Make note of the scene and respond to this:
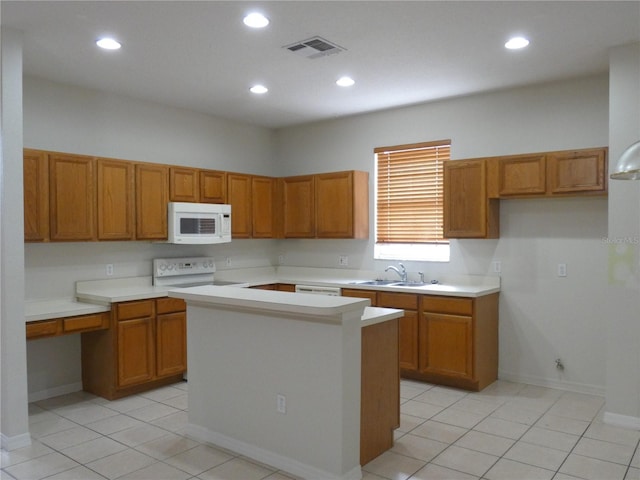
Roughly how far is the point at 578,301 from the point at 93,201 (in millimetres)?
4375

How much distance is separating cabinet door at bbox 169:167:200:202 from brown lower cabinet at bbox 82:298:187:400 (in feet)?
3.58

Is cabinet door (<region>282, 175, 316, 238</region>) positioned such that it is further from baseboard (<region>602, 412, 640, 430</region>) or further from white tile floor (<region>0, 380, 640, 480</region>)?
baseboard (<region>602, 412, 640, 430</region>)

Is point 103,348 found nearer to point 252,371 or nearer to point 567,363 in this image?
point 252,371

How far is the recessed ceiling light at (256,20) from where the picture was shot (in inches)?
122

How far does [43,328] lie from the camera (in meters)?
3.82

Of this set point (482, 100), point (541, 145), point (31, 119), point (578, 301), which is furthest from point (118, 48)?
point (578, 301)

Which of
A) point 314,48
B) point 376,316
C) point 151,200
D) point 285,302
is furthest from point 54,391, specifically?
point 314,48

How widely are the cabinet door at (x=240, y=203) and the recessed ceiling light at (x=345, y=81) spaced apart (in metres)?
1.76

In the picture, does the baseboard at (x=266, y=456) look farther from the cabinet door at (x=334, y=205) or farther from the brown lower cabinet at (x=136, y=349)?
the cabinet door at (x=334, y=205)

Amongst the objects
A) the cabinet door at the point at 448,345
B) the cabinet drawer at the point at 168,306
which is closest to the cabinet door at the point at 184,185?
the cabinet drawer at the point at 168,306

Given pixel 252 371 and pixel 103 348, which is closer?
pixel 252 371

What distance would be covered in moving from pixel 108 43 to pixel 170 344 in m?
2.61

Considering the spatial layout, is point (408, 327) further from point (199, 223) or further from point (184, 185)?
point (184, 185)

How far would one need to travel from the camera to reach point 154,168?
4.88 m
